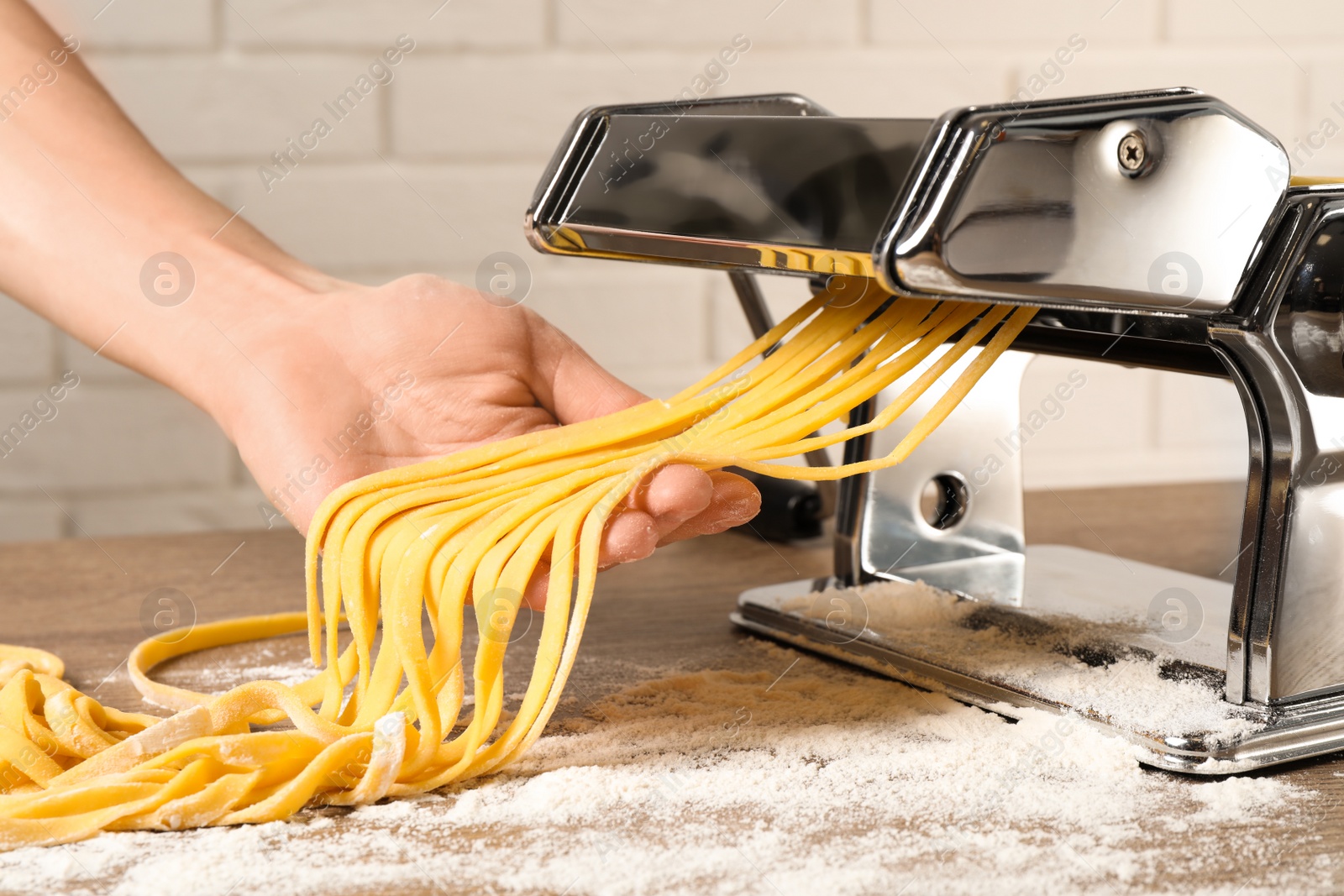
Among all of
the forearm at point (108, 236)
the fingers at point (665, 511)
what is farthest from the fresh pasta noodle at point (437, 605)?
the forearm at point (108, 236)

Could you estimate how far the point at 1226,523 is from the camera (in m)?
1.20

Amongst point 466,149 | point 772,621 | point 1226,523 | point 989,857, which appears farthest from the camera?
point 466,149

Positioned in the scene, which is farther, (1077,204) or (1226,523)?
(1226,523)

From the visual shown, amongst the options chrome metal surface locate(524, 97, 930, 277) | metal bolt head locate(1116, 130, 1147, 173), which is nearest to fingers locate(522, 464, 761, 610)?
chrome metal surface locate(524, 97, 930, 277)

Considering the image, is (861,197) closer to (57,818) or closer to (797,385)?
(797,385)

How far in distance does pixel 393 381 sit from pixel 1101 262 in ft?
1.63

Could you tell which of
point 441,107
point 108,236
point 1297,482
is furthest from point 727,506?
point 441,107

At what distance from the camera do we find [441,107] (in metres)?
1.62

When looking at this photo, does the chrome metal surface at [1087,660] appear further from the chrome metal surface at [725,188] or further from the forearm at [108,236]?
the forearm at [108,236]

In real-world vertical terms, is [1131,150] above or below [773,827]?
above

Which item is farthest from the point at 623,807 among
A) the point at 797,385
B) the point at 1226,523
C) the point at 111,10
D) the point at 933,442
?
the point at 111,10

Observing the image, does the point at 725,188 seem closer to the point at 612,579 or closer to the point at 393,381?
the point at 393,381

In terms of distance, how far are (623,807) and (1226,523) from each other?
786mm

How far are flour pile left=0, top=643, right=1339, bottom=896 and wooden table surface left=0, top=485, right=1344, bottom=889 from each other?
0.29 feet
